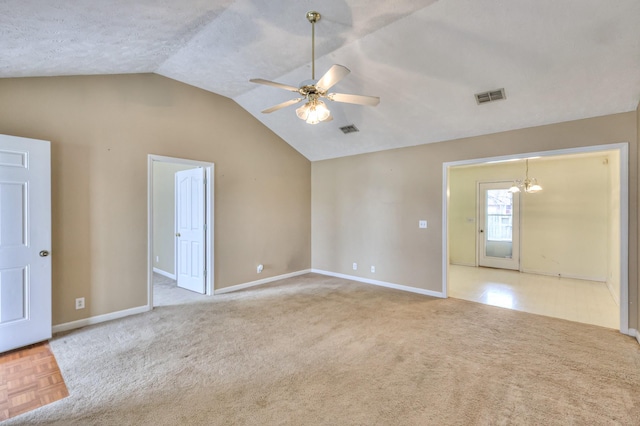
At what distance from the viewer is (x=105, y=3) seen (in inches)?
85.0

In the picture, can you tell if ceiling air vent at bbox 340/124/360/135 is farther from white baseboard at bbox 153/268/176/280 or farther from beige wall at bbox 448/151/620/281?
white baseboard at bbox 153/268/176/280

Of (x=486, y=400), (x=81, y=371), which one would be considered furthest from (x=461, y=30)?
(x=81, y=371)

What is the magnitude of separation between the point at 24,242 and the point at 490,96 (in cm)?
543

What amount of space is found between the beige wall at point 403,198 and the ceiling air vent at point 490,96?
77 cm

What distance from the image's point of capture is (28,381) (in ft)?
7.94

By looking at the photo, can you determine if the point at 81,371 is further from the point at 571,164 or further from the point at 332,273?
the point at 571,164

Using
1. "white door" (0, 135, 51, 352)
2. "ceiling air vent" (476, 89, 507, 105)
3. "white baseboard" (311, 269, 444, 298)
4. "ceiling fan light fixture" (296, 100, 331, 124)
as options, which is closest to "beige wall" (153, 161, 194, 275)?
"white door" (0, 135, 51, 352)

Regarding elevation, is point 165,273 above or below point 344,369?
above

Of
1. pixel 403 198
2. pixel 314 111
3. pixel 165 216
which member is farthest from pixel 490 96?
pixel 165 216

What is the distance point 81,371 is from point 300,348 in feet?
6.35

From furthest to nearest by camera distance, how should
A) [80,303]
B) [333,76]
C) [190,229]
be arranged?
[190,229] < [80,303] < [333,76]

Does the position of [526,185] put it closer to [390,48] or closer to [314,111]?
[390,48]

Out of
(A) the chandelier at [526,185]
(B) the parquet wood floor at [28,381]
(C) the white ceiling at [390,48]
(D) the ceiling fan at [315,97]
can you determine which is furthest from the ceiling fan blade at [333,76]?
(A) the chandelier at [526,185]

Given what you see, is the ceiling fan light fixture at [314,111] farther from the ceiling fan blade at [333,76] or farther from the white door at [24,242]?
the white door at [24,242]
